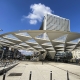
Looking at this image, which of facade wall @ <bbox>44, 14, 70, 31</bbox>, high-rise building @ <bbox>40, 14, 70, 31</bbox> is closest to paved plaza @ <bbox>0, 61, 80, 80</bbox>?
high-rise building @ <bbox>40, 14, 70, 31</bbox>

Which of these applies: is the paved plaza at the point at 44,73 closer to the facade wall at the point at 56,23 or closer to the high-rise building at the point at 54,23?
the high-rise building at the point at 54,23

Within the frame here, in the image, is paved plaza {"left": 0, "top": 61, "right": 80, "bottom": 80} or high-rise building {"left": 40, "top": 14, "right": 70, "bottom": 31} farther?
high-rise building {"left": 40, "top": 14, "right": 70, "bottom": 31}

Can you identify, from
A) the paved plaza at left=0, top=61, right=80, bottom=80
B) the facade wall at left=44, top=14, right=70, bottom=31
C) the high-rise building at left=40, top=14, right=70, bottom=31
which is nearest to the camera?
the paved plaza at left=0, top=61, right=80, bottom=80

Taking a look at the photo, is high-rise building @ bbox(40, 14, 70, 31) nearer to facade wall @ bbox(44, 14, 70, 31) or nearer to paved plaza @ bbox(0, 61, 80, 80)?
facade wall @ bbox(44, 14, 70, 31)

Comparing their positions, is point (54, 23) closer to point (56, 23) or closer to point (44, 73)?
point (56, 23)

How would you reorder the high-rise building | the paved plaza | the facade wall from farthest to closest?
1. the facade wall
2. the high-rise building
3. the paved plaza

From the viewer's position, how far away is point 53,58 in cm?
5716

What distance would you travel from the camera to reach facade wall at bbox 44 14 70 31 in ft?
318

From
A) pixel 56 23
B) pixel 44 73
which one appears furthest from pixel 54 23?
pixel 44 73

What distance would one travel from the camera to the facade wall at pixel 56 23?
9705 cm

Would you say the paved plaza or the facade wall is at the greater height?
the facade wall

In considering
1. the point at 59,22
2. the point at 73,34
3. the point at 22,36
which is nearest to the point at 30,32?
the point at 22,36

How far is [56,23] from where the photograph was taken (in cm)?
10506

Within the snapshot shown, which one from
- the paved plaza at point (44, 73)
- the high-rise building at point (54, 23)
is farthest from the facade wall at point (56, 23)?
the paved plaza at point (44, 73)
